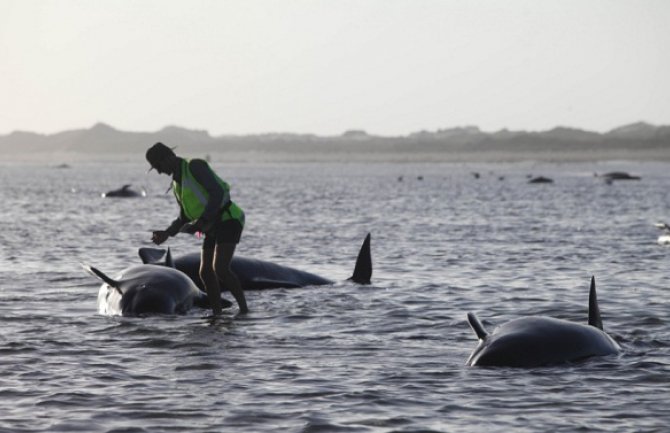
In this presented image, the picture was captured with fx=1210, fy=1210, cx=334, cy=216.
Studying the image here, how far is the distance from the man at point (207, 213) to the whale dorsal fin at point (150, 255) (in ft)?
8.47

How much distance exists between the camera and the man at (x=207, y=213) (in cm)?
1480

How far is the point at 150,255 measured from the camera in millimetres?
18312

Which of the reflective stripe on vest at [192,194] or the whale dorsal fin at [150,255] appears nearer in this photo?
the reflective stripe on vest at [192,194]

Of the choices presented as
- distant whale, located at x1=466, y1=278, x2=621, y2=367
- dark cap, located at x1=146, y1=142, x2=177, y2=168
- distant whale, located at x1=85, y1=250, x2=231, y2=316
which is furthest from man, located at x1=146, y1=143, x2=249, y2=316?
distant whale, located at x1=466, y1=278, x2=621, y2=367

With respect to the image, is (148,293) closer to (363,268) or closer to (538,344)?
(363,268)

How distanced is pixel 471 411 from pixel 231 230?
6.10m

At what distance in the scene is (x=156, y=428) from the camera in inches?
360

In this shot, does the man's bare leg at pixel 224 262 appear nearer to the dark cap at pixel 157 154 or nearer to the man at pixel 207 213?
the man at pixel 207 213

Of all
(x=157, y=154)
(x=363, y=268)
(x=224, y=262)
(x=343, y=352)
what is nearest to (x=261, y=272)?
(x=363, y=268)

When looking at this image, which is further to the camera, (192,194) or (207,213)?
(192,194)

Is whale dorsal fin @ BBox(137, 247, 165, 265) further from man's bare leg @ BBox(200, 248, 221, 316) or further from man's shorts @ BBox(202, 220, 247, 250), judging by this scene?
man's shorts @ BBox(202, 220, 247, 250)

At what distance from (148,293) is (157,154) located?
183 centimetres

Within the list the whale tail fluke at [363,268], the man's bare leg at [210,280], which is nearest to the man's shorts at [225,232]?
the man's bare leg at [210,280]

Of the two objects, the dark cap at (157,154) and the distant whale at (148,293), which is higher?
the dark cap at (157,154)
